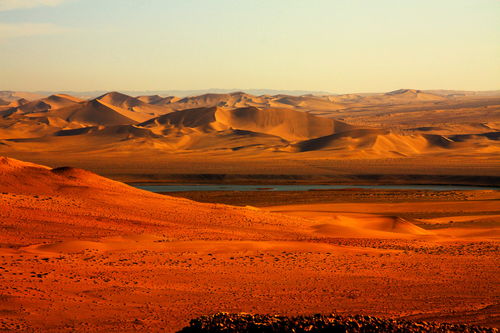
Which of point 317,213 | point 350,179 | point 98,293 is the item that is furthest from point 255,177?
point 98,293

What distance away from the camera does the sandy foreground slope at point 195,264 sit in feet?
54.6

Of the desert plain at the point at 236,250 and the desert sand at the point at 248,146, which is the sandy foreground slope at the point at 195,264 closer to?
the desert plain at the point at 236,250

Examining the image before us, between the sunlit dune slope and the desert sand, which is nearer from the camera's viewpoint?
the sunlit dune slope

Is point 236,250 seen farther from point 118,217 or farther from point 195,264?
point 118,217

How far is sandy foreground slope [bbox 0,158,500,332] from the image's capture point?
54.6 ft

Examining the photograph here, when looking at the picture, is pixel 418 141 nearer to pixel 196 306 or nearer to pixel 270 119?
pixel 270 119

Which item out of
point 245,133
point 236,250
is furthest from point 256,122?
point 236,250

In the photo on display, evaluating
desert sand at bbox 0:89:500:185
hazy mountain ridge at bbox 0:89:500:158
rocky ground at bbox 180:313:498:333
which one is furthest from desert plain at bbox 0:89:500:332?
hazy mountain ridge at bbox 0:89:500:158

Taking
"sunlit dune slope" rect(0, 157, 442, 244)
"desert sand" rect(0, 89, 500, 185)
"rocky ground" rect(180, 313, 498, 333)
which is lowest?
"desert sand" rect(0, 89, 500, 185)

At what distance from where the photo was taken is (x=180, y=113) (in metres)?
144

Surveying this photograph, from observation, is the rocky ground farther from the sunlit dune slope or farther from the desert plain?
the sunlit dune slope

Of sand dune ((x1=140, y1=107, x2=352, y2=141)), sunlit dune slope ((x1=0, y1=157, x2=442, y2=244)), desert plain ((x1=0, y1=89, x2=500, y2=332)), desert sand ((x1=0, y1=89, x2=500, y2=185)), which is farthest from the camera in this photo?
sand dune ((x1=140, y1=107, x2=352, y2=141))

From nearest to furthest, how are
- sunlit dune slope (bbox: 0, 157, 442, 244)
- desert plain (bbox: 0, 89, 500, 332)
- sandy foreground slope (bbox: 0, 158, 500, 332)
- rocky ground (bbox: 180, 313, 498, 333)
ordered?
1. rocky ground (bbox: 180, 313, 498, 333)
2. sandy foreground slope (bbox: 0, 158, 500, 332)
3. desert plain (bbox: 0, 89, 500, 332)
4. sunlit dune slope (bbox: 0, 157, 442, 244)

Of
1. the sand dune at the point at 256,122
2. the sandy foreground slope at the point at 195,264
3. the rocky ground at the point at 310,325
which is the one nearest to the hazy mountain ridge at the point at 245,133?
the sand dune at the point at 256,122
